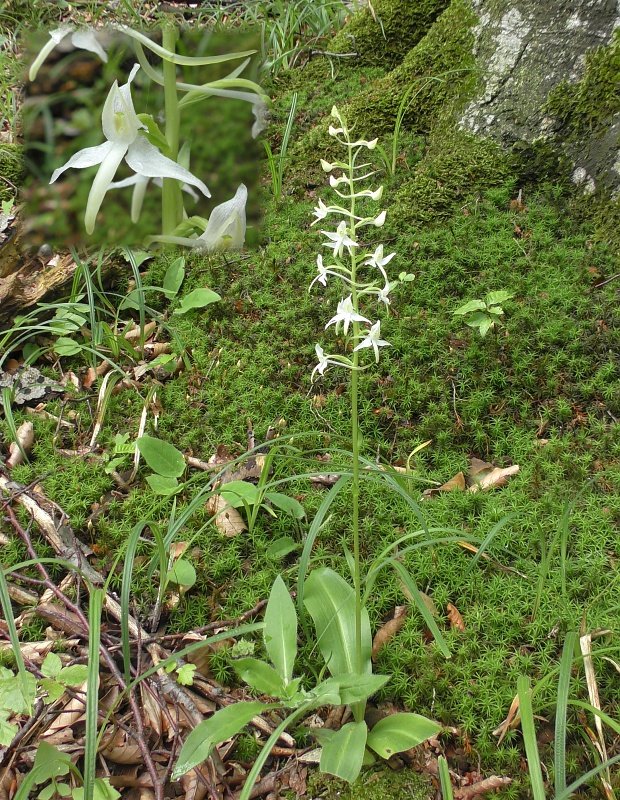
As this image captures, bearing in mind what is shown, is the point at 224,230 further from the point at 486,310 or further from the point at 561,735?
the point at 561,735

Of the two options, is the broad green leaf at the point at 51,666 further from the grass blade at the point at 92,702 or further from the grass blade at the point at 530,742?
the grass blade at the point at 530,742

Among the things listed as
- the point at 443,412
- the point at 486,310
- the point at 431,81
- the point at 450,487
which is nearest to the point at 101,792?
the point at 450,487

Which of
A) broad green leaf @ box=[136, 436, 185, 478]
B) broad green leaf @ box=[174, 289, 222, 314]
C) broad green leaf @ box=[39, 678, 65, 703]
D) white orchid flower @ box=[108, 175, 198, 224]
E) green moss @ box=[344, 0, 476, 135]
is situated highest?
green moss @ box=[344, 0, 476, 135]

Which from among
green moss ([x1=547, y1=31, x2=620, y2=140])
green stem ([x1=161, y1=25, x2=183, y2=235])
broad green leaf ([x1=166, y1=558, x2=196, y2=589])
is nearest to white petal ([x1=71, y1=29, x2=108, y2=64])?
green stem ([x1=161, y1=25, x2=183, y2=235])

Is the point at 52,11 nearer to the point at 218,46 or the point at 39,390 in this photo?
the point at 218,46

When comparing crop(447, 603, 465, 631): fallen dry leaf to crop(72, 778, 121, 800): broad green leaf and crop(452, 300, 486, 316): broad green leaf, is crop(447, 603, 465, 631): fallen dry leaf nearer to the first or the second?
crop(72, 778, 121, 800): broad green leaf

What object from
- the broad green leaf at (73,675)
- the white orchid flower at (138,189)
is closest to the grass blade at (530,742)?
the broad green leaf at (73,675)

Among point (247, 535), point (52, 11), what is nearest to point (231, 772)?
point (247, 535)

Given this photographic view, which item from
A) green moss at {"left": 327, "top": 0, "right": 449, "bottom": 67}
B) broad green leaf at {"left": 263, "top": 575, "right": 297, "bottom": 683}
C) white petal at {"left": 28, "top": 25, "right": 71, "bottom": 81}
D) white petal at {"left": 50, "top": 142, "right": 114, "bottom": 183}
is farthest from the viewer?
green moss at {"left": 327, "top": 0, "right": 449, "bottom": 67}
